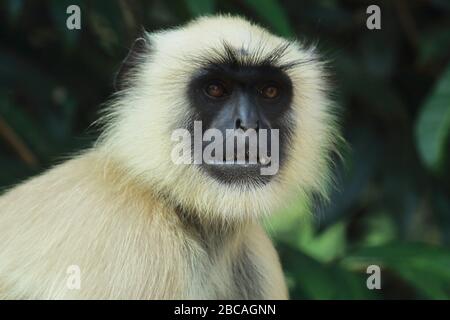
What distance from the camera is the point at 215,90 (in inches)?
170

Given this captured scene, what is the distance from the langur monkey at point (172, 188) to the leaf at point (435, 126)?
27.2 inches

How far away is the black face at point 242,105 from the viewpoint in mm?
4121

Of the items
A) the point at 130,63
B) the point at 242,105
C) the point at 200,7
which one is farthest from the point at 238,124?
the point at 200,7

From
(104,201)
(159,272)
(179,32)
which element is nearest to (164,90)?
(179,32)

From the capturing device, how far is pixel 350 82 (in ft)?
20.8

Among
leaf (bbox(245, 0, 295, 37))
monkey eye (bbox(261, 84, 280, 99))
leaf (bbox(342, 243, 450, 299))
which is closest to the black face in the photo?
monkey eye (bbox(261, 84, 280, 99))

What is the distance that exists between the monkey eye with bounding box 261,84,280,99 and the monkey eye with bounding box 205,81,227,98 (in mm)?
214

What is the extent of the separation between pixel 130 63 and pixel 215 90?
519 mm

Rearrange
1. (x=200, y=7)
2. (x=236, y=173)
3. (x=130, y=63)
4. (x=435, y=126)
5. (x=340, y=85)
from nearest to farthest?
1. (x=236, y=173)
2. (x=130, y=63)
3. (x=200, y=7)
4. (x=435, y=126)
5. (x=340, y=85)

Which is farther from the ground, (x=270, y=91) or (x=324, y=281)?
(x=270, y=91)

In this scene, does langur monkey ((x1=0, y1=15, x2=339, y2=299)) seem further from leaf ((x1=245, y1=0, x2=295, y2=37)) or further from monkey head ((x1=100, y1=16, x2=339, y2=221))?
leaf ((x1=245, y1=0, x2=295, y2=37))

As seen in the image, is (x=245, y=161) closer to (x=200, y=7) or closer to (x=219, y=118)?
(x=219, y=118)

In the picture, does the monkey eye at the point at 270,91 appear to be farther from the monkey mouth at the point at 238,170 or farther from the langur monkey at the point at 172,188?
the monkey mouth at the point at 238,170

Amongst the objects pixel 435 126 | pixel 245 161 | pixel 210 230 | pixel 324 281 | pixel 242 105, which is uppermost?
pixel 242 105
